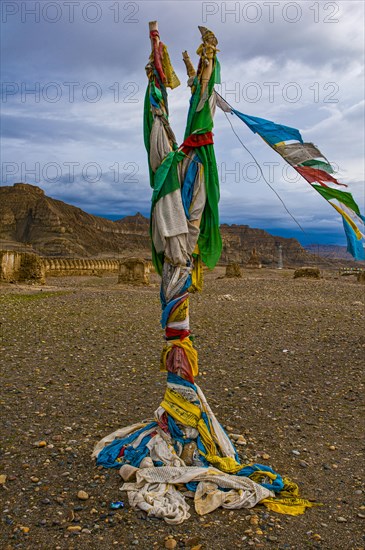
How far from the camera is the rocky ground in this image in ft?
12.8

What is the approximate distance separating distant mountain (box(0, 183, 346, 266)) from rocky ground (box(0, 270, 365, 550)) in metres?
75.1

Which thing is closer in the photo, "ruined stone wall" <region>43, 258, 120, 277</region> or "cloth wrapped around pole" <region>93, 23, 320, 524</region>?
"cloth wrapped around pole" <region>93, 23, 320, 524</region>

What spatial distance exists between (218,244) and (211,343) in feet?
18.9

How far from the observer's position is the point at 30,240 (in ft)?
330

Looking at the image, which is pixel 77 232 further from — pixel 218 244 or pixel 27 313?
pixel 218 244

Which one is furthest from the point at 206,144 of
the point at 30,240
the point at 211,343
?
the point at 30,240

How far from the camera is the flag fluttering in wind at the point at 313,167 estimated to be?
4520 mm

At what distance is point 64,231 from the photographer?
10512 cm

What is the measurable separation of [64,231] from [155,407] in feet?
335

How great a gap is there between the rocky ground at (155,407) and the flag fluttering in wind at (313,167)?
2387mm

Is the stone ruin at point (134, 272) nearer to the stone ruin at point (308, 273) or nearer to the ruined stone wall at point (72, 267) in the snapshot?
the stone ruin at point (308, 273)

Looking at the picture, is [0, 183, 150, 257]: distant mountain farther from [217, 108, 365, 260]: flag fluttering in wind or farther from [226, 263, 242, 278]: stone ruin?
[217, 108, 365, 260]: flag fluttering in wind

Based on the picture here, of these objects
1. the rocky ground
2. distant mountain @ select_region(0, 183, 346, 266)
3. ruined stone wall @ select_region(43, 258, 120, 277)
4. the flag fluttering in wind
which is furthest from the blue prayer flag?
distant mountain @ select_region(0, 183, 346, 266)

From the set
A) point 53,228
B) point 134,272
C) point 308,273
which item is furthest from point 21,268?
point 53,228
